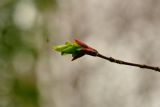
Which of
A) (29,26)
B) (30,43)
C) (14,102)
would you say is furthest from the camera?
(29,26)

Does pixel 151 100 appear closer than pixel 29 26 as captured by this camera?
Yes

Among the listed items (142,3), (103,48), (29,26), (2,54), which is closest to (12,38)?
(2,54)

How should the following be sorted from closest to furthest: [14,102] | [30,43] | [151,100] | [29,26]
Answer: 1. [151,100]
2. [14,102]
3. [30,43]
4. [29,26]

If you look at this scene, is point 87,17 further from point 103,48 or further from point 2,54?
point 2,54

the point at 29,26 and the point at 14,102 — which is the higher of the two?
the point at 29,26

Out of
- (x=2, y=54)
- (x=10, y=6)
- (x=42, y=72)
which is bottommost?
(x=42, y=72)
